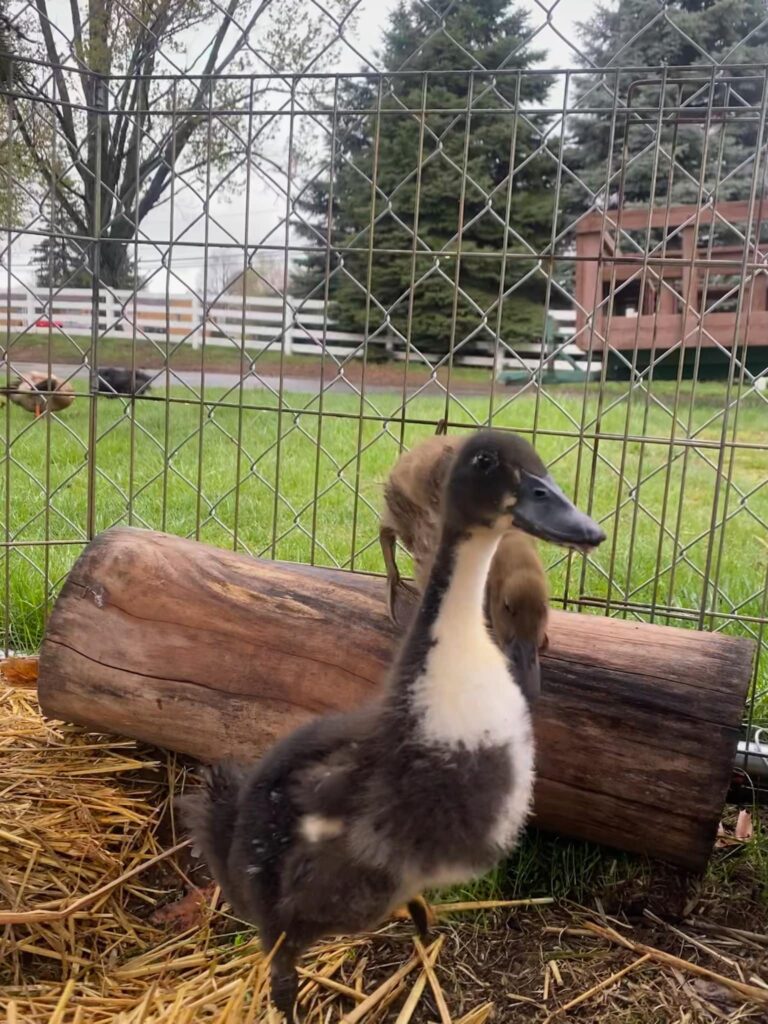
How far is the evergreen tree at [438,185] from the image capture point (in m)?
2.92

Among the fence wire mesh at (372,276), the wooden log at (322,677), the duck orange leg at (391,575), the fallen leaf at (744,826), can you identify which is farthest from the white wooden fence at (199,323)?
the fallen leaf at (744,826)

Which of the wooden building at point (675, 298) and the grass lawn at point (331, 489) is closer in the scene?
the wooden building at point (675, 298)

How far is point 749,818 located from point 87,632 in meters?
1.51

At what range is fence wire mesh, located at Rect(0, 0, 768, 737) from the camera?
7.57 feet

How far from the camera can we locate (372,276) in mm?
3420

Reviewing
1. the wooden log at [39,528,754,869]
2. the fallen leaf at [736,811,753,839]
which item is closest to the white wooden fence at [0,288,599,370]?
the wooden log at [39,528,754,869]

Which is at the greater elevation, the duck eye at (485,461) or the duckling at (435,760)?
the duck eye at (485,461)

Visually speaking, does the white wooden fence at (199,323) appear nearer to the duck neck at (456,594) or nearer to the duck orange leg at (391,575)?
the duck orange leg at (391,575)

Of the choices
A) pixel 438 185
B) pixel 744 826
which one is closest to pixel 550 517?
pixel 744 826

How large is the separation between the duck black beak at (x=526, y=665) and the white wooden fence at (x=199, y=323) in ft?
5.05

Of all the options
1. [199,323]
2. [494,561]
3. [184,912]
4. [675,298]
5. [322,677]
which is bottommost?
[184,912]

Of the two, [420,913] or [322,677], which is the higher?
[322,677]

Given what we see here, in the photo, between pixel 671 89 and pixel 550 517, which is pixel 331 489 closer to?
pixel 550 517

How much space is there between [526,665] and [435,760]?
1.31 ft
